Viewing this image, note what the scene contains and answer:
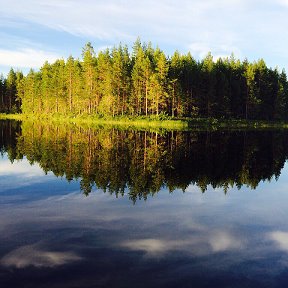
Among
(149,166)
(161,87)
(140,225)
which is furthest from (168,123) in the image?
(140,225)

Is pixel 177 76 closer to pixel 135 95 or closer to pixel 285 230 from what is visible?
pixel 135 95

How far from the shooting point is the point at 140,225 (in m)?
11.6

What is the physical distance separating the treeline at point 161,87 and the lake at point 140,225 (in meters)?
58.9

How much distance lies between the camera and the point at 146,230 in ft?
36.5

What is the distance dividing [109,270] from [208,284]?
7.17 feet

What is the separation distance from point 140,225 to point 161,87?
69.3m

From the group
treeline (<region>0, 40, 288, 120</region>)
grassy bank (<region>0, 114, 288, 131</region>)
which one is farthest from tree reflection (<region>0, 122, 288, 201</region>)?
treeline (<region>0, 40, 288, 120</region>)

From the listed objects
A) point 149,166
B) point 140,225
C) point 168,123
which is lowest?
point 140,225

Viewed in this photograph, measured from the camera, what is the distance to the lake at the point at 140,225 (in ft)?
26.7

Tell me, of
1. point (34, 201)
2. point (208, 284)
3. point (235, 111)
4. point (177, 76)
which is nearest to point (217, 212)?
point (208, 284)

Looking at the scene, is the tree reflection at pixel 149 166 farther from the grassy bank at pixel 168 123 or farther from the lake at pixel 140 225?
the grassy bank at pixel 168 123

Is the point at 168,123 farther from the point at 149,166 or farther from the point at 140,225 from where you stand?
the point at 140,225

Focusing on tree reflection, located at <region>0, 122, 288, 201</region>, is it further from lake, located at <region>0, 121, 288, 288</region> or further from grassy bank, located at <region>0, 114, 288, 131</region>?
grassy bank, located at <region>0, 114, 288, 131</region>

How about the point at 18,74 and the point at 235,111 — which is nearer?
Answer: the point at 235,111
